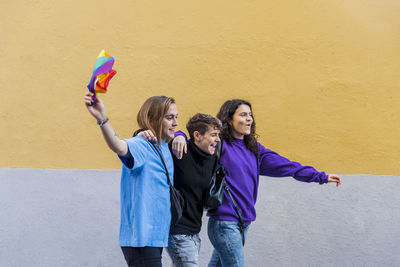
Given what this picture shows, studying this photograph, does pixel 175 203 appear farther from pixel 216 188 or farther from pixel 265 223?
pixel 265 223

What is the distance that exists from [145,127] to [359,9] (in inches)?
117

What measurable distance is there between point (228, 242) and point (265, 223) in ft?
4.51

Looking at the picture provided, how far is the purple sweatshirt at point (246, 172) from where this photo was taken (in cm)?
363

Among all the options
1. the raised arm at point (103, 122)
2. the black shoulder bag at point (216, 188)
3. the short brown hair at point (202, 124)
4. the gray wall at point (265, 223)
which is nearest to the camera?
the raised arm at point (103, 122)

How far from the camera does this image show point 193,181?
3.31m

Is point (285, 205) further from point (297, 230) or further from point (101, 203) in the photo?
point (101, 203)

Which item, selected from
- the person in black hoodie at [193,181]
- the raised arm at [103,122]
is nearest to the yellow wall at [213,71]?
the person in black hoodie at [193,181]

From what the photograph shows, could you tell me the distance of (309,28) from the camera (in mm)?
4934

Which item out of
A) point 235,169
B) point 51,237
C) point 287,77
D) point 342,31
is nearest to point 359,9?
point 342,31

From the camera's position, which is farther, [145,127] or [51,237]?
[51,237]

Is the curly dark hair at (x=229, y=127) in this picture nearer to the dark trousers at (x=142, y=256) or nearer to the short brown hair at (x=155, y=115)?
the short brown hair at (x=155, y=115)

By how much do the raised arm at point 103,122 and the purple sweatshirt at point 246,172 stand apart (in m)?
1.16

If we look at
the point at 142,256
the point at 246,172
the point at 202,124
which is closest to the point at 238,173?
the point at 246,172

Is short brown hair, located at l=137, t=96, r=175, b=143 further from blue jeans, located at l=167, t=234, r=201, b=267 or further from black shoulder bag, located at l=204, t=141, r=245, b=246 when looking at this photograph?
blue jeans, located at l=167, t=234, r=201, b=267
